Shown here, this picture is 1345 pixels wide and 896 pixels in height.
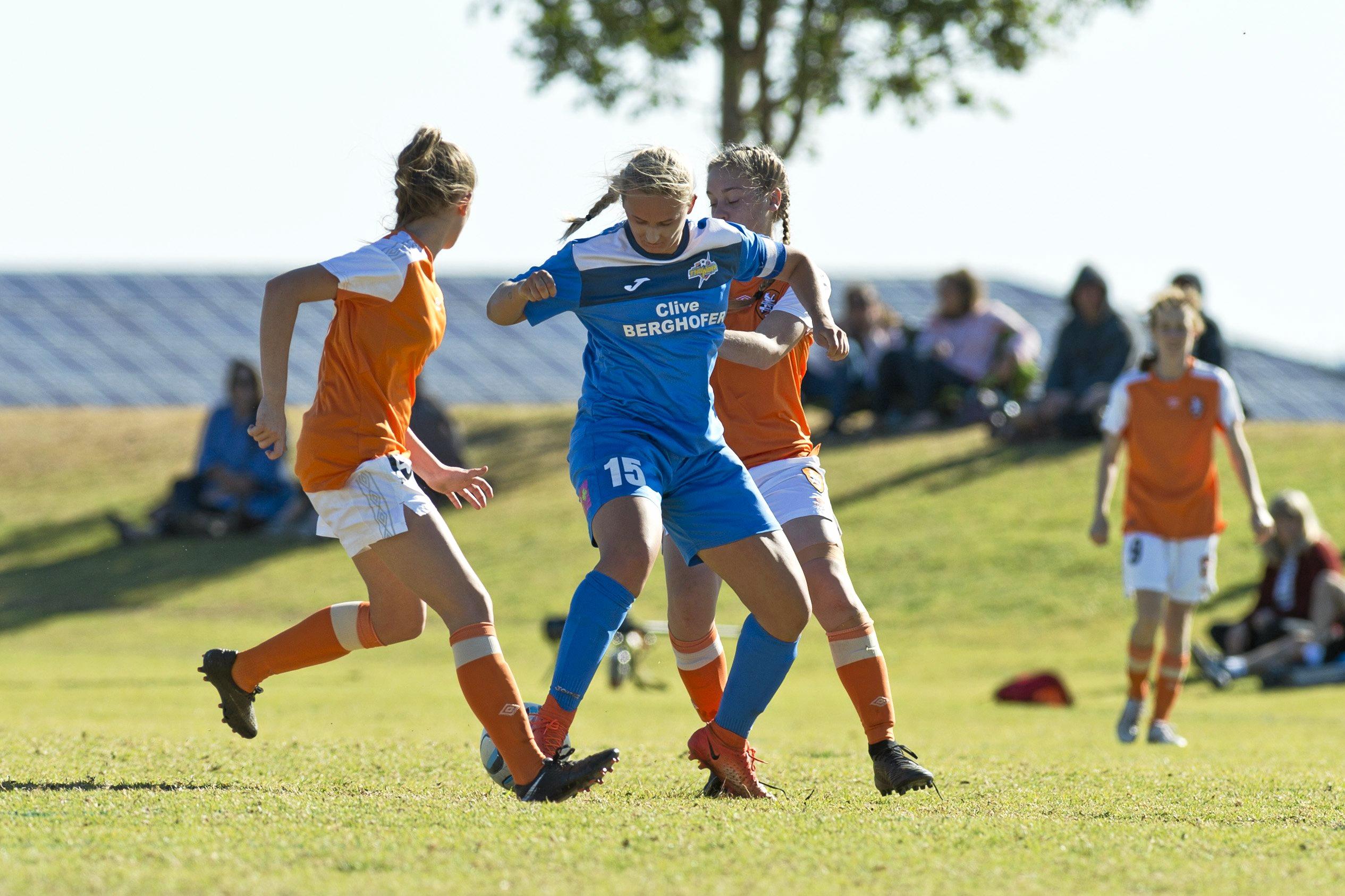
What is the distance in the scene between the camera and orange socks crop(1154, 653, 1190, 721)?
9.16 meters

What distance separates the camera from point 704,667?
5988 millimetres

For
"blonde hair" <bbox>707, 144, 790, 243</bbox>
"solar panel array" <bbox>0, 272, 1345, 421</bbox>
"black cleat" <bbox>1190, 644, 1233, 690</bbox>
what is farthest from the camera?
"solar panel array" <bbox>0, 272, 1345, 421</bbox>

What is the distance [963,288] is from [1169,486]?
1031 cm

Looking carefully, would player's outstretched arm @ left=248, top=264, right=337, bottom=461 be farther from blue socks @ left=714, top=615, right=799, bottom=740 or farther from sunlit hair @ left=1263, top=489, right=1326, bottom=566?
sunlit hair @ left=1263, top=489, right=1326, bottom=566

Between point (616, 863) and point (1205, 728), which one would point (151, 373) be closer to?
point (1205, 728)

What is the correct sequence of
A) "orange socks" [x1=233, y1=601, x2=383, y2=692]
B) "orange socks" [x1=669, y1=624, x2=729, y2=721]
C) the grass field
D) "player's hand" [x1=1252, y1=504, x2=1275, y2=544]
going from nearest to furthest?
the grass field → "orange socks" [x1=233, y1=601, x2=383, y2=692] → "orange socks" [x1=669, y1=624, x2=729, y2=721] → "player's hand" [x1=1252, y1=504, x2=1275, y2=544]

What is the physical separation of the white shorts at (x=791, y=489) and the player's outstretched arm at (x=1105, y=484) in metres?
3.66

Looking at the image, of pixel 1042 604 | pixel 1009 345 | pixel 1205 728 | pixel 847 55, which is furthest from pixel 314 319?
pixel 1205 728

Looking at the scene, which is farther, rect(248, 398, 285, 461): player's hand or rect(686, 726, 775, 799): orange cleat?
rect(686, 726, 775, 799): orange cleat

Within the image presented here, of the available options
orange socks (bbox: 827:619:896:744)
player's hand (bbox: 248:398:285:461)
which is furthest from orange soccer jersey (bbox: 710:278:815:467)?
player's hand (bbox: 248:398:285:461)

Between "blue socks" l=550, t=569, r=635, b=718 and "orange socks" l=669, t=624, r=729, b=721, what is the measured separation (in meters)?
0.90

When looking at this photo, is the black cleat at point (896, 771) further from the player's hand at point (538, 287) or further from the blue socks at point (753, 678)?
the player's hand at point (538, 287)

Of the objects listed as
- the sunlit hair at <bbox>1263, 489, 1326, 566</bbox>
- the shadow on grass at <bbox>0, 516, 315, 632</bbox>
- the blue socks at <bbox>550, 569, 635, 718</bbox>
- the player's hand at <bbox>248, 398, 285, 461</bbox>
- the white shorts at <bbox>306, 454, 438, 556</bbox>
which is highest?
the player's hand at <bbox>248, 398, 285, 461</bbox>

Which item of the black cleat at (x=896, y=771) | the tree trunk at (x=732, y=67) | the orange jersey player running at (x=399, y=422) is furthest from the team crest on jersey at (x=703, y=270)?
the tree trunk at (x=732, y=67)
